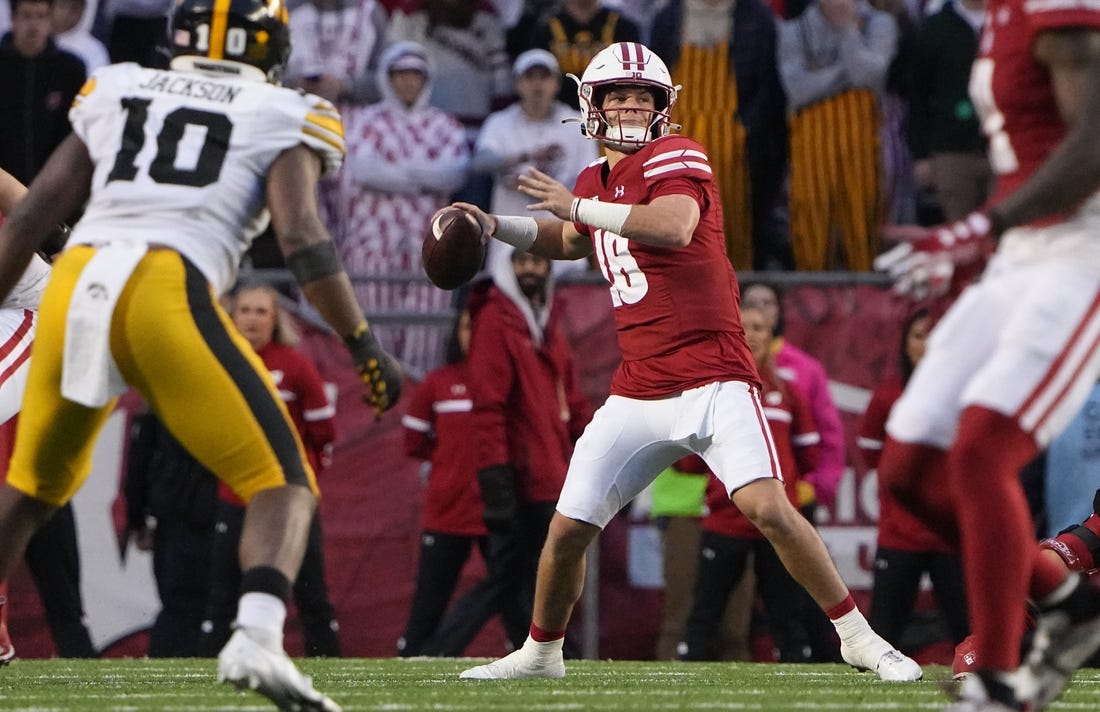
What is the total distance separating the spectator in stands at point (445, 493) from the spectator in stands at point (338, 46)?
1.91 m

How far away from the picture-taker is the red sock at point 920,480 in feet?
12.4

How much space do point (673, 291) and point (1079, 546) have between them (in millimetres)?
1385

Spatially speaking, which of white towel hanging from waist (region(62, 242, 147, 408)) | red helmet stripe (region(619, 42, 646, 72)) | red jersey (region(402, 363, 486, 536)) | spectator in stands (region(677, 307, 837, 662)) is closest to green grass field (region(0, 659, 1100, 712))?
white towel hanging from waist (region(62, 242, 147, 408))

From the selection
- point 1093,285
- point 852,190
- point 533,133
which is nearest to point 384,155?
point 533,133

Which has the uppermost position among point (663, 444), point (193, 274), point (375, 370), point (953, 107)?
point (953, 107)

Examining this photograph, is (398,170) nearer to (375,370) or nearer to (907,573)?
(907,573)

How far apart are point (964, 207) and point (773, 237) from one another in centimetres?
101

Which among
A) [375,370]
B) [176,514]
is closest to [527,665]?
[375,370]

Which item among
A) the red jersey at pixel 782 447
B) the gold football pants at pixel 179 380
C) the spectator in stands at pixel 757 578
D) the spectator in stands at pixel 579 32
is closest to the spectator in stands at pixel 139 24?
the spectator in stands at pixel 579 32

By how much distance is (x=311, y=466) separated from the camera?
773 cm

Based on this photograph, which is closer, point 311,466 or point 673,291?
point 673,291

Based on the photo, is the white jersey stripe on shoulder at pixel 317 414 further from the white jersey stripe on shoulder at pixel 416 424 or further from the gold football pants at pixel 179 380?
the gold football pants at pixel 179 380

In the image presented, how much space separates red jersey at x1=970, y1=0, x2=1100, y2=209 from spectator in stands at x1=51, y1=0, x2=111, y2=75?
6.08 m

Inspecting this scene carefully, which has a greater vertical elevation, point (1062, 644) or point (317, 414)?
point (1062, 644)
